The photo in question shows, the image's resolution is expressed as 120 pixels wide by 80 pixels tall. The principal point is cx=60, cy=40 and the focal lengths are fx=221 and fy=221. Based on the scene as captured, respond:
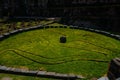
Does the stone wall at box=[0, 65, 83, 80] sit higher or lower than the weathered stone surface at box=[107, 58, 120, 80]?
lower

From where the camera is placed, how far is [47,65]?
15.1m

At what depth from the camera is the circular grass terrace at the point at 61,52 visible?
14.9 meters

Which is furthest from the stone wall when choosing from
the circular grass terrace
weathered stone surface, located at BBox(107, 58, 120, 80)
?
weathered stone surface, located at BBox(107, 58, 120, 80)

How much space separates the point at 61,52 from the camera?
712 inches

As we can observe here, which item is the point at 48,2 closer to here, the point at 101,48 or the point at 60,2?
the point at 60,2

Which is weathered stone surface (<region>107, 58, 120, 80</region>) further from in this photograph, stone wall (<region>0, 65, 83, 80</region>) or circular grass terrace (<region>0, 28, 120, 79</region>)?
stone wall (<region>0, 65, 83, 80</region>)

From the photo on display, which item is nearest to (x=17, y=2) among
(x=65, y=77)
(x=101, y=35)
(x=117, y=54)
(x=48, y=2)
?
(x=48, y=2)

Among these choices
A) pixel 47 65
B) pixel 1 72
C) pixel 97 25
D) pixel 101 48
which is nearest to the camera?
pixel 1 72

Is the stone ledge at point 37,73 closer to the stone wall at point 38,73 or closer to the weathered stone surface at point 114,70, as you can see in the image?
the stone wall at point 38,73

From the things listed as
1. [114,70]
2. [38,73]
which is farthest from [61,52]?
[114,70]

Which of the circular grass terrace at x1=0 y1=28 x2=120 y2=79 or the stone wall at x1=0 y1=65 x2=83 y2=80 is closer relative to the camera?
the stone wall at x1=0 y1=65 x2=83 y2=80

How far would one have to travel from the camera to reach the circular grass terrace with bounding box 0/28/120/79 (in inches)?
588

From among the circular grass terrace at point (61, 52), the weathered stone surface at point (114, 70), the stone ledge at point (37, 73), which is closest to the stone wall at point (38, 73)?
the stone ledge at point (37, 73)

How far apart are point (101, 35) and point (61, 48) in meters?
7.55
